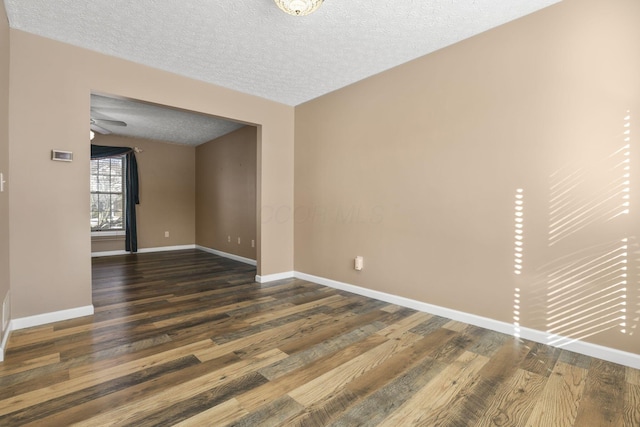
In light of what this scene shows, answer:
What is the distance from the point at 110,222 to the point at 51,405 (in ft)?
19.3

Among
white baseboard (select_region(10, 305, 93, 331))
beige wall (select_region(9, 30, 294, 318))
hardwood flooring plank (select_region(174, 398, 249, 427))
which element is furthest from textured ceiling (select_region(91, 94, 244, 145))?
hardwood flooring plank (select_region(174, 398, 249, 427))

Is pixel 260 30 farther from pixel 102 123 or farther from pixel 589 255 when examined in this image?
pixel 102 123

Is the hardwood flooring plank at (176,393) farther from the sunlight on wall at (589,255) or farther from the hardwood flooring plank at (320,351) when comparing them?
the sunlight on wall at (589,255)

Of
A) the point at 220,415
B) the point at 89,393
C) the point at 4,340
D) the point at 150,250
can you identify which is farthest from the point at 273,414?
the point at 150,250

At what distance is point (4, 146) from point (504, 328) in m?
4.10

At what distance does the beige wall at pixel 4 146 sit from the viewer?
6.94ft

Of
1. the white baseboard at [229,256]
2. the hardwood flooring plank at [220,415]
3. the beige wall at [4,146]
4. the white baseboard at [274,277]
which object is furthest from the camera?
the white baseboard at [229,256]

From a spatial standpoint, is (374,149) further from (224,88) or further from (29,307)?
(29,307)

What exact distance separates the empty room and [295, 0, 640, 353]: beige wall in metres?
0.01

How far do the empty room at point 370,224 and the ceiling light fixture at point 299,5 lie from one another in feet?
0.04

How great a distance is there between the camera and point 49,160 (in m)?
2.59

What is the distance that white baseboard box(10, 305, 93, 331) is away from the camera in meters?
2.46

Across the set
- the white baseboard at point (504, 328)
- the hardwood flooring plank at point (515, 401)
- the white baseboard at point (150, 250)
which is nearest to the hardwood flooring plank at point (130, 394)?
the hardwood flooring plank at point (515, 401)

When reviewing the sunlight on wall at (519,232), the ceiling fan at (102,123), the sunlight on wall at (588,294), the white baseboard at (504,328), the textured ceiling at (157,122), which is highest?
the textured ceiling at (157,122)
